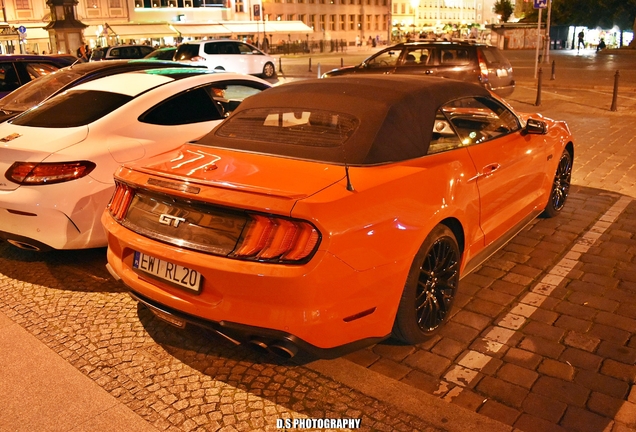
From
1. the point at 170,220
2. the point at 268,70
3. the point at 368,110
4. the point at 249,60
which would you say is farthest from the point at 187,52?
the point at 170,220

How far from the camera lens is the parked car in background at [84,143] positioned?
4773mm

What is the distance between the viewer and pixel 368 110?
3.88 m

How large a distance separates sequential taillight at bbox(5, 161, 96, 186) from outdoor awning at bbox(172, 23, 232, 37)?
56.9m

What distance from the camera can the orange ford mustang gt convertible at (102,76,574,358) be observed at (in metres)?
3.06

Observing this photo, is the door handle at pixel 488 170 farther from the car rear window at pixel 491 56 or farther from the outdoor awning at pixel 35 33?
the outdoor awning at pixel 35 33

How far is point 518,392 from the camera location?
335cm

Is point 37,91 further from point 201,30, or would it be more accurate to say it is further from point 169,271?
point 201,30

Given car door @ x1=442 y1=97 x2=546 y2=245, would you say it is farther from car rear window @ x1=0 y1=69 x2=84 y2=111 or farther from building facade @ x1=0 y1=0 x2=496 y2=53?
building facade @ x1=0 y1=0 x2=496 y2=53

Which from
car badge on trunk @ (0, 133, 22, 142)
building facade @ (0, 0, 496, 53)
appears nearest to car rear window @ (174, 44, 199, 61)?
building facade @ (0, 0, 496, 53)

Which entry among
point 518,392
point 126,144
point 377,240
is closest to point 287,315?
point 377,240

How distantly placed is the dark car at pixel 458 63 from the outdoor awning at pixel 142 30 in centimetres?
4427

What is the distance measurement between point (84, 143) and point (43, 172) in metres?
0.42

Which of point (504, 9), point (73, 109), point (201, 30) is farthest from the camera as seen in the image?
point (504, 9)

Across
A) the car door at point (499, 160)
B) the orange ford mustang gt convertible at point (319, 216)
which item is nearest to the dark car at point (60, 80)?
the orange ford mustang gt convertible at point (319, 216)
